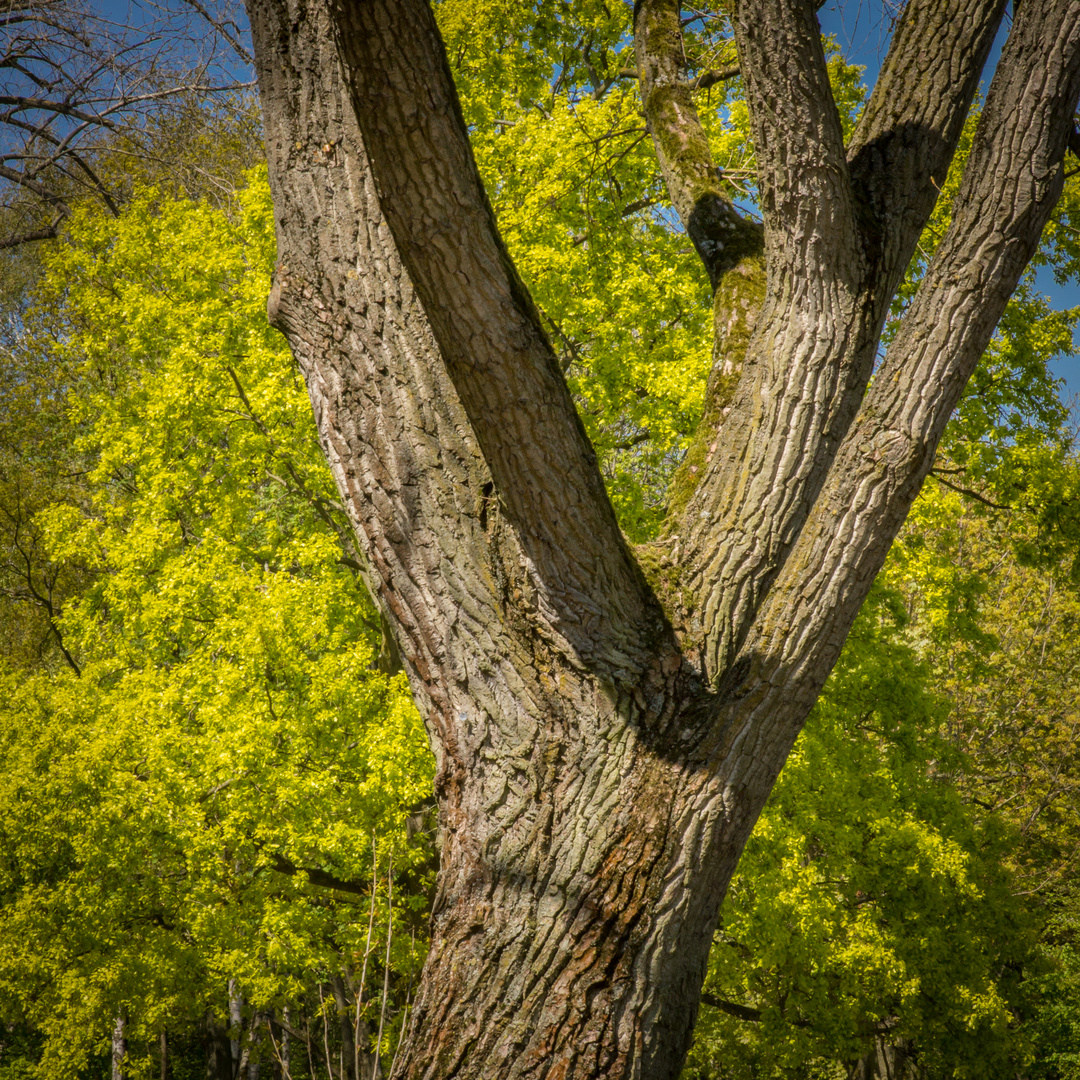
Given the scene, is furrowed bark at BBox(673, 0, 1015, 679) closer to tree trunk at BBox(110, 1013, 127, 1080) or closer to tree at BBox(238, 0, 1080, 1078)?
tree at BBox(238, 0, 1080, 1078)

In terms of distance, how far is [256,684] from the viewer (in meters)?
9.33

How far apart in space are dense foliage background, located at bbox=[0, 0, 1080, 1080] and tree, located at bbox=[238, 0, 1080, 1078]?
15.3ft

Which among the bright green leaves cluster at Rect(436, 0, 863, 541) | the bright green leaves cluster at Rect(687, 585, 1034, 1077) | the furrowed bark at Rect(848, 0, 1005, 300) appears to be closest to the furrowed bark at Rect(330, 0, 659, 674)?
the furrowed bark at Rect(848, 0, 1005, 300)

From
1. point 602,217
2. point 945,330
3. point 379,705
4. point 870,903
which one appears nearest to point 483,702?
point 945,330

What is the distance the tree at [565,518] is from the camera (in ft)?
6.88

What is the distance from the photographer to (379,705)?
9617 millimetres

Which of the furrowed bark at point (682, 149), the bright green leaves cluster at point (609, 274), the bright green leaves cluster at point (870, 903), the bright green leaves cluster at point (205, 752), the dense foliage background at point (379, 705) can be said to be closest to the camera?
the furrowed bark at point (682, 149)

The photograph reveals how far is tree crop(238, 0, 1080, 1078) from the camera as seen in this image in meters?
2.10

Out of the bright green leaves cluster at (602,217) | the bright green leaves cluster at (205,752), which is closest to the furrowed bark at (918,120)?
the bright green leaves cluster at (602,217)

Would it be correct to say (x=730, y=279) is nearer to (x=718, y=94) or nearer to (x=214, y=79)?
(x=718, y=94)

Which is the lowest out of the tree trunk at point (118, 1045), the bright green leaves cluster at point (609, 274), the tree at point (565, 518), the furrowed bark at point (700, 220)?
the tree trunk at point (118, 1045)

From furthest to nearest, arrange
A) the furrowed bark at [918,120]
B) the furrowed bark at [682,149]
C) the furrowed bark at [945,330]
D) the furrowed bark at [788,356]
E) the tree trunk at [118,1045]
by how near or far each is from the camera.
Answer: the tree trunk at [118,1045]
the furrowed bark at [682,149]
the furrowed bark at [918,120]
the furrowed bark at [945,330]
the furrowed bark at [788,356]

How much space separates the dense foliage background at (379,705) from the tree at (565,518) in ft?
15.3

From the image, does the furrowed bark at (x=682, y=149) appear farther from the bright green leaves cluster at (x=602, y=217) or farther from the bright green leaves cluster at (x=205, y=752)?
the bright green leaves cluster at (x=205, y=752)
